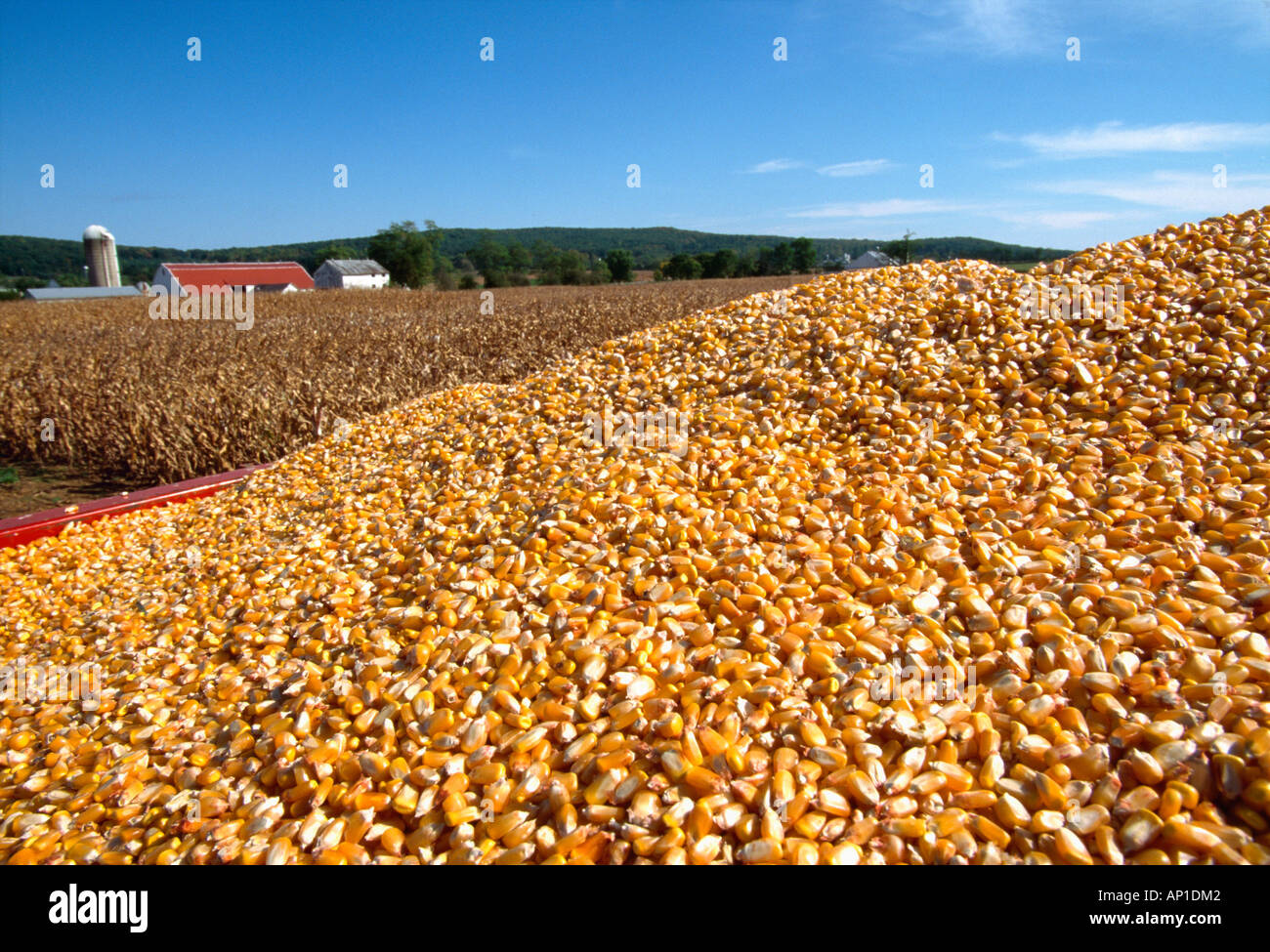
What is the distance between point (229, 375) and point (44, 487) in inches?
86.3

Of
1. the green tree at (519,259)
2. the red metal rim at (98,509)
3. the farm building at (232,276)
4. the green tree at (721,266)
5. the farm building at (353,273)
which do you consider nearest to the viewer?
the red metal rim at (98,509)

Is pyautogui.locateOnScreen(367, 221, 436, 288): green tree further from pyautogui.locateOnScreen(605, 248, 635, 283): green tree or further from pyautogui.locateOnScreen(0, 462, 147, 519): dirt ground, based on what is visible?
pyautogui.locateOnScreen(0, 462, 147, 519): dirt ground

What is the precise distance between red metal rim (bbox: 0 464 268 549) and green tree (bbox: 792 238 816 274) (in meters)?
49.9

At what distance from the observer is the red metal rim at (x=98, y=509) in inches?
159

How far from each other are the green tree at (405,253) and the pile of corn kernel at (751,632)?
53757mm

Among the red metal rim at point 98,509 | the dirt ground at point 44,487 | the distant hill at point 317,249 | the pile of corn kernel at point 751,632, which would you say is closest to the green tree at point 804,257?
the distant hill at point 317,249

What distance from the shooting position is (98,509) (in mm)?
4344

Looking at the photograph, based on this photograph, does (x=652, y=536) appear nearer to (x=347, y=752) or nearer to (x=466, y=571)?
(x=466, y=571)

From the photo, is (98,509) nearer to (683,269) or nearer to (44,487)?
(44,487)

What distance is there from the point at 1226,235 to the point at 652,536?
13.5ft

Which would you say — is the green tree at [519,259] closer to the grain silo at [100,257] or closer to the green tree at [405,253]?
the green tree at [405,253]

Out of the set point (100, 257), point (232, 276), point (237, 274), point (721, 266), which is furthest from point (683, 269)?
point (100, 257)

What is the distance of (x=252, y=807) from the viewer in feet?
5.73
